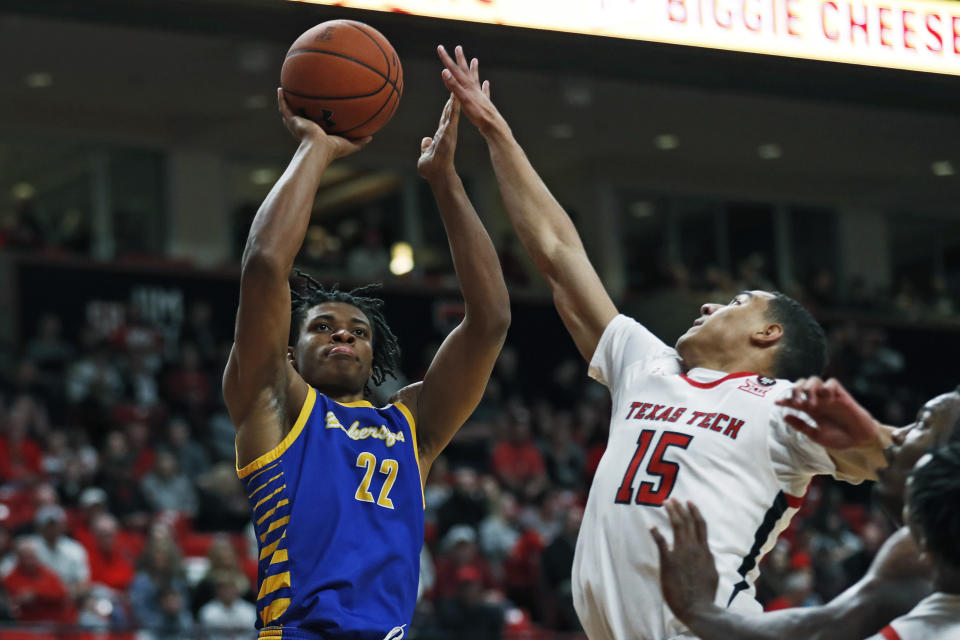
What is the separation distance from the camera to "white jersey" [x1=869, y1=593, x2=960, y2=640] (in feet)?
9.18

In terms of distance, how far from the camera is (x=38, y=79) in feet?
53.8

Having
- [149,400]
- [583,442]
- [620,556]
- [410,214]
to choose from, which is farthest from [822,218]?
[620,556]

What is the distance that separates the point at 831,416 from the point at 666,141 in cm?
1633

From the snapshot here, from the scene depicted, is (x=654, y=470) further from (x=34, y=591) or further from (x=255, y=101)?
(x=255, y=101)

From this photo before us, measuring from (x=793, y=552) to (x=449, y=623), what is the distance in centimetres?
434

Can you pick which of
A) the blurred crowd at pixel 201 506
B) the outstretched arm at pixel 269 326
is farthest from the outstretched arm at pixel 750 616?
the blurred crowd at pixel 201 506

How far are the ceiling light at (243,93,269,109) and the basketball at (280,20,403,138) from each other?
12586 mm

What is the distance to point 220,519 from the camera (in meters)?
11.6

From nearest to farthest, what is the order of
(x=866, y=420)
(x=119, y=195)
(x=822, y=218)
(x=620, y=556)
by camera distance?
(x=866, y=420)
(x=620, y=556)
(x=119, y=195)
(x=822, y=218)

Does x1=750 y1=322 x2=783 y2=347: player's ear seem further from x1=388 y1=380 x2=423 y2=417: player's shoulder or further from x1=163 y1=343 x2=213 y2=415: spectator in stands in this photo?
x1=163 y1=343 x2=213 y2=415: spectator in stands

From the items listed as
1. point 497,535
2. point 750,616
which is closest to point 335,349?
point 750,616

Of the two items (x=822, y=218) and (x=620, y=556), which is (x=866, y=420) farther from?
(x=822, y=218)

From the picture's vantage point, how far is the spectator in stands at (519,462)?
1366 centimetres

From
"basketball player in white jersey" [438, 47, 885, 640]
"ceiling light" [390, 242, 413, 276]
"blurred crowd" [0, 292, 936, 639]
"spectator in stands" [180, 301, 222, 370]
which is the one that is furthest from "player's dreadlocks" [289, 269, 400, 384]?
"ceiling light" [390, 242, 413, 276]
